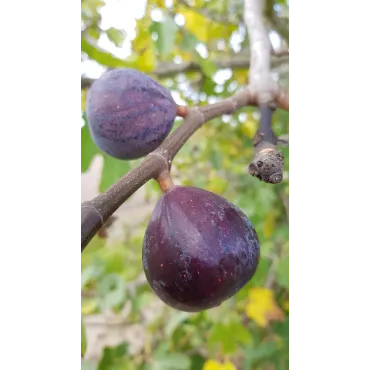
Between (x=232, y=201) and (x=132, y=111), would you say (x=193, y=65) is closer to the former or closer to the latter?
(x=232, y=201)

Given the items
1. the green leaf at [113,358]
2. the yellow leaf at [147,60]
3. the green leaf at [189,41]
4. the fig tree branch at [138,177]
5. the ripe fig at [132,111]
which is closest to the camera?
the fig tree branch at [138,177]

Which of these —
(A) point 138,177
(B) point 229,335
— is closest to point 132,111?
(A) point 138,177

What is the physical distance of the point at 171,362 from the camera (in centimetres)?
113

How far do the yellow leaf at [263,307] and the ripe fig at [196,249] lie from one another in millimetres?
653

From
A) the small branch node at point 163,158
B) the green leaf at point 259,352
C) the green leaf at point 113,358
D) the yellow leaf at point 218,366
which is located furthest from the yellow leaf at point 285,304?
the small branch node at point 163,158

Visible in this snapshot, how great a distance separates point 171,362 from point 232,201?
0.42m

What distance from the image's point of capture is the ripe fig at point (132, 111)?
55cm

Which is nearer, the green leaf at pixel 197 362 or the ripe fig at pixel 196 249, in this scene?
the ripe fig at pixel 196 249

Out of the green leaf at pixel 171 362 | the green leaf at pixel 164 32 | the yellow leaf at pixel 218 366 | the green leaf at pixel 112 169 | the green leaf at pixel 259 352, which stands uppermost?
the green leaf at pixel 164 32

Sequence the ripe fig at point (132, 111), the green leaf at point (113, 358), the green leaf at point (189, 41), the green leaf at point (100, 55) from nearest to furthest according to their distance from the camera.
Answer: the ripe fig at point (132, 111), the green leaf at point (100, 55), the green leaf at point (113, 358), the green leaf at point (189, 41)

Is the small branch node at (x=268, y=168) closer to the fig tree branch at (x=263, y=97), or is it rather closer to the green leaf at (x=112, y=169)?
the fig tree branch at (x=263, y=97)
